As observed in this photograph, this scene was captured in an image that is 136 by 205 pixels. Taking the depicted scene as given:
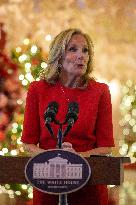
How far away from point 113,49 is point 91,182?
14.7 ft

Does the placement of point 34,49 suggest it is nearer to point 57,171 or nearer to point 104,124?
point 104,124

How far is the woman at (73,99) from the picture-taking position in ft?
7.22

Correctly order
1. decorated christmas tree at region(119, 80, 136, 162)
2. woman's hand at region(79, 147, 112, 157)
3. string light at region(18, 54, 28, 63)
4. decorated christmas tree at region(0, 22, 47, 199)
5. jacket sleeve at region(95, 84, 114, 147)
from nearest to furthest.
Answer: woman's hand at region(79, 147, 112, 157)
jacket sleeve at region(95, 84, 114, 147)
decorated christmas tree at region(0, 22, 47, 199)
string light at region(18, 54, 28, 63)
decorated christmas tree at region(119, 80, 136, 162)

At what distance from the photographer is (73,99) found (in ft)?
7.52

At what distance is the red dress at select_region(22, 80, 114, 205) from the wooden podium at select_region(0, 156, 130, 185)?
325 millimetres

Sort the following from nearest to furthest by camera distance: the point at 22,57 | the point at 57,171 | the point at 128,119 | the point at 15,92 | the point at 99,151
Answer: the point at 57,171 < the point at 99,151 < the point at 22,57 < the point at 15,92 < the point at 128,119

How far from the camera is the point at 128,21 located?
20.7ft

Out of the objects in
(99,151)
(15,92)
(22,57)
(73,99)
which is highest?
(22,57)

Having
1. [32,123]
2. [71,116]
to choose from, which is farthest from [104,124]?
[71,116]

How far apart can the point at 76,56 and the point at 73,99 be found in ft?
0.62

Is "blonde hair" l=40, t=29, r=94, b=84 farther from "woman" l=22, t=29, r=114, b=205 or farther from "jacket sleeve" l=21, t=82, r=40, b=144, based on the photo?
"jacket sleeve" l=21, t=82, r=40, b=144

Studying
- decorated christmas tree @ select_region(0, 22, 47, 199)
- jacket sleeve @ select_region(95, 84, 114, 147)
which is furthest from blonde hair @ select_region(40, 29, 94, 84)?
decorated christmas tree @ select_region(0, 22, 47, 199)

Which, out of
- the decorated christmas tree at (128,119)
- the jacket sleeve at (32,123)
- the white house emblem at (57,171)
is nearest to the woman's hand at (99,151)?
the jacket sleeve at (32,123)

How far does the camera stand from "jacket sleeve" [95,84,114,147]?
7.40 feet
